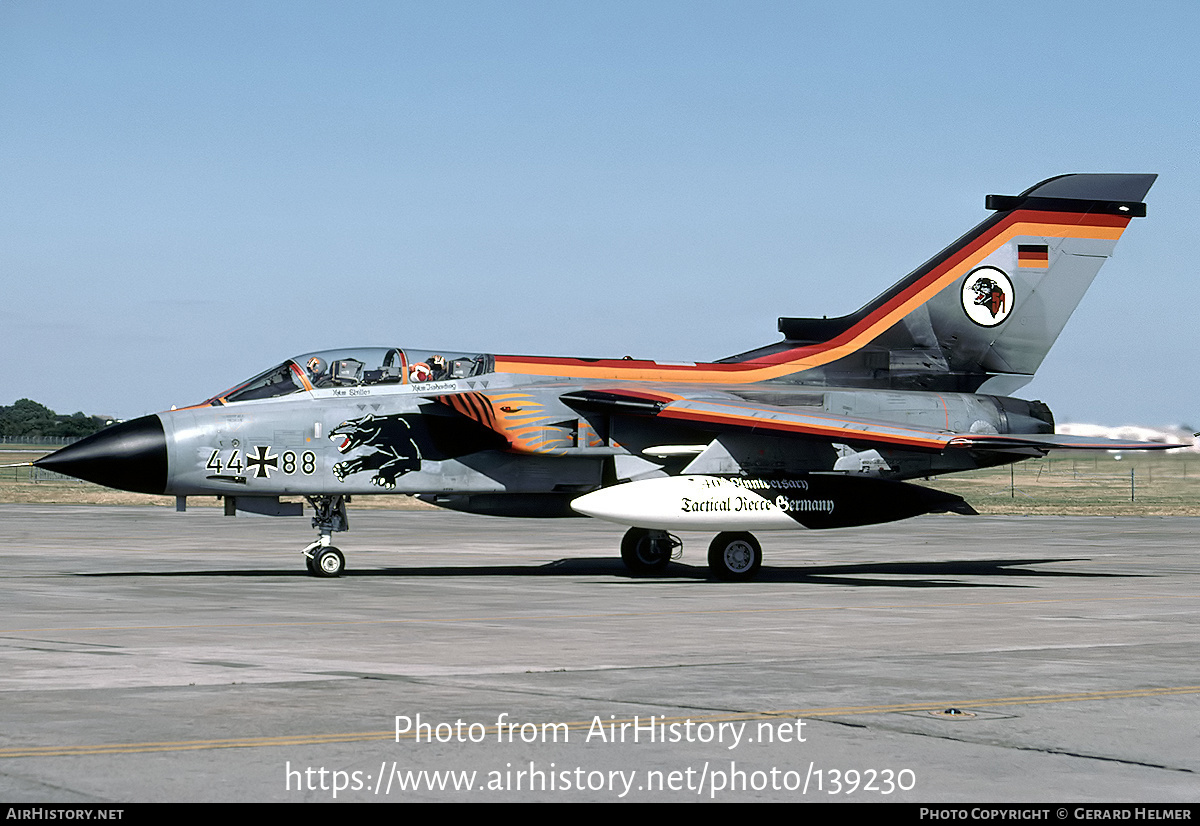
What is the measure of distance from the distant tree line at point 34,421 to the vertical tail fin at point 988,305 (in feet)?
240

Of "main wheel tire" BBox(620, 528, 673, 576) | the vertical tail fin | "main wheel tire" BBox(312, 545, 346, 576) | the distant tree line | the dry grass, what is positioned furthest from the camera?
the distant tree line

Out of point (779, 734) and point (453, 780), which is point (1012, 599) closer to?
point (779, 734)

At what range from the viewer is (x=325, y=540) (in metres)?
20.4

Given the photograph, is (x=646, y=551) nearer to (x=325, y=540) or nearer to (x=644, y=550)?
(x=644, y=550)

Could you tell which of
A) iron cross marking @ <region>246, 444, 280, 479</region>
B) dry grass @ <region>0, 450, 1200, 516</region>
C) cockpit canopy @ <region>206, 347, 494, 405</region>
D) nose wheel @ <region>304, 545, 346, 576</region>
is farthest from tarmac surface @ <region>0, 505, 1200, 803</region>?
dry grass @ <region>0, 450, 1200, 516</region>

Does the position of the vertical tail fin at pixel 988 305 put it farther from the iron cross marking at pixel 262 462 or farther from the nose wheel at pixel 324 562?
the iron cross marking at pixel 262 462

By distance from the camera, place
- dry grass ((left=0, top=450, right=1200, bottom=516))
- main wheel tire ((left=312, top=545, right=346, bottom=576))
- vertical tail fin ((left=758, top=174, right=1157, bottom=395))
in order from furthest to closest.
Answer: dry grass ((left=0, top=450, right=1200, bottom=516)) → vertical tail fin ((left=758, top=174, right=1157, bottom=395)) → main wheel tire ((left=312, top=545, right=346, bottom=576))

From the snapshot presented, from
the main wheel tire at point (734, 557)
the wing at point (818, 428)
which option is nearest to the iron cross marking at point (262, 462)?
the wing at point (818, 428)

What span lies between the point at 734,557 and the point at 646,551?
201 cm

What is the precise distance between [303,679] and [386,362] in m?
10.9

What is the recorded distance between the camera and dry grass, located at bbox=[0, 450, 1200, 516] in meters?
47.4

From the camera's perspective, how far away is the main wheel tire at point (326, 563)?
2014 centimetres

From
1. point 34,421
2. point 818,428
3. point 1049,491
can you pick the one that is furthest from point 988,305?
point 34,421

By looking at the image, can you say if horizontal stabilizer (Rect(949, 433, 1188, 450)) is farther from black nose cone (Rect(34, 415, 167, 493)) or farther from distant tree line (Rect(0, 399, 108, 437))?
distant tree line (Rect(0, 399, 108, 437))
